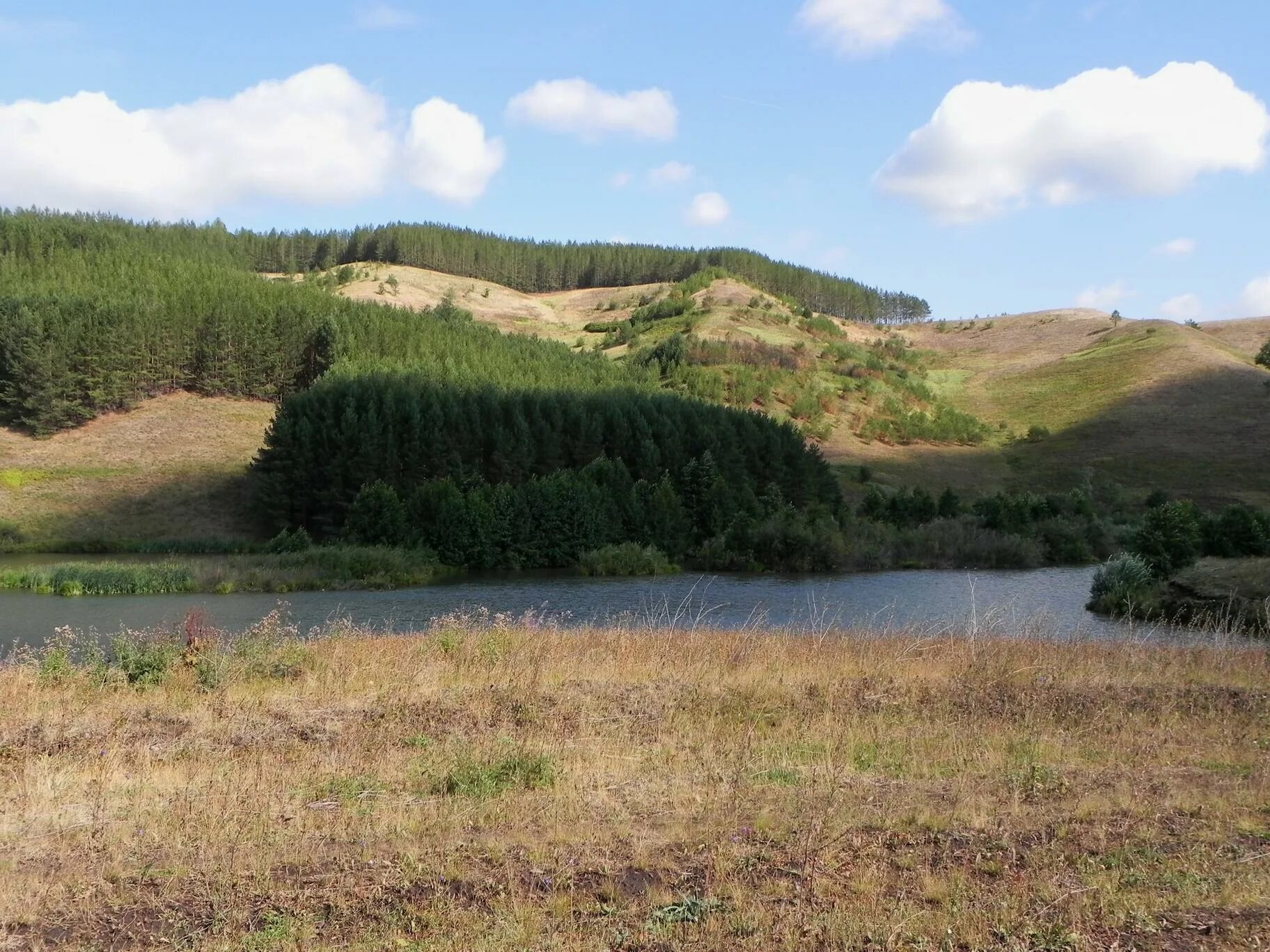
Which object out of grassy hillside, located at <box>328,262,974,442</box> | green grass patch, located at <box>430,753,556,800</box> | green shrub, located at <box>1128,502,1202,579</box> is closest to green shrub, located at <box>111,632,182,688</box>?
green grass patch, located at <box>430,753,556,800</box>

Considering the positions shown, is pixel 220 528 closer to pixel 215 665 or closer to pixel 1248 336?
pixel 215 665

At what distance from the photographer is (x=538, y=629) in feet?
69.4

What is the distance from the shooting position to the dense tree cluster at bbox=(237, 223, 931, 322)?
597ft

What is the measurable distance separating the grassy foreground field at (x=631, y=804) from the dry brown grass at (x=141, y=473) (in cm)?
5845

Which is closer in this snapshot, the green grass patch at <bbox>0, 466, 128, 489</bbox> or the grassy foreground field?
the grassy foreground field

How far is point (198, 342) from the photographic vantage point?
303ft

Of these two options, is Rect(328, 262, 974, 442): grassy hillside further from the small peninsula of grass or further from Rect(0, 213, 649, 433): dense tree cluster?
the small peninsula of grass

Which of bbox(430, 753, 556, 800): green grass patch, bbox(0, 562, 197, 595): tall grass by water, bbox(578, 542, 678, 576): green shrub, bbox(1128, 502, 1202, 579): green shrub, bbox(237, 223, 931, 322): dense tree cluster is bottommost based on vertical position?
bbox(0, 562, 197, 595): tall grass by water

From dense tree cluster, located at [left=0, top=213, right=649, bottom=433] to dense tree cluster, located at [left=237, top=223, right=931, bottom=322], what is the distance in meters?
63.8

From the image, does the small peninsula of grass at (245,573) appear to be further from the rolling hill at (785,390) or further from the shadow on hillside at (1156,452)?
the shadow on hillside at (1156,452)

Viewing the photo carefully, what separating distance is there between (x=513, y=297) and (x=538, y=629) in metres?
156

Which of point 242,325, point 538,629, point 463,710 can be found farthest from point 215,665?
point 242,325

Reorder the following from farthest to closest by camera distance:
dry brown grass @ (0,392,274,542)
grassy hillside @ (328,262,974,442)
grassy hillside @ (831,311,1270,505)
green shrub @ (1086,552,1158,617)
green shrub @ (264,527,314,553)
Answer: grassy hillside @ (328,262,974,442)
grassy hillside @ (831,311,1270,505)
dry brown grass @ (0,392,274,542)
green shrub @ (264,527,314,553)
green shrub @ (1086,552,1158,617)

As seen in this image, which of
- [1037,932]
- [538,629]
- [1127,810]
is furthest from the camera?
[538,629]
